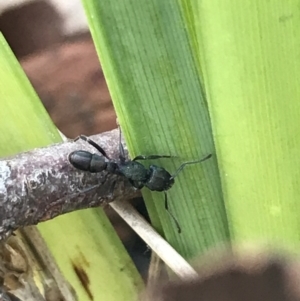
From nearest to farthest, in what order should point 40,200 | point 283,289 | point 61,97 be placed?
point 283,289
point 40,200
point 61,97

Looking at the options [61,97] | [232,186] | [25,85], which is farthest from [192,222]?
[61,97]

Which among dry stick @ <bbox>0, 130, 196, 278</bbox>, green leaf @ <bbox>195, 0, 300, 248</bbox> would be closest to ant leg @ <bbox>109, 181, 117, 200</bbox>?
dry stick @ <bbox>0, 130, 196, 278</bbox>

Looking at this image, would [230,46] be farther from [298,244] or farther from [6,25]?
[6,25]

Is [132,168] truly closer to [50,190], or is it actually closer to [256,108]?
[50,190]

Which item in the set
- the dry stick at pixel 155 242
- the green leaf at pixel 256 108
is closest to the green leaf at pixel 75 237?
the dry stick at pixel 155 242

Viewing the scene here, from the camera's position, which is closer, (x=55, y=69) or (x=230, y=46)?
(x=230, y=46)

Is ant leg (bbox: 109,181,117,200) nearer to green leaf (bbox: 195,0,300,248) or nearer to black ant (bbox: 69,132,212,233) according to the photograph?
black ant (bbox: 69,132,212,233)
